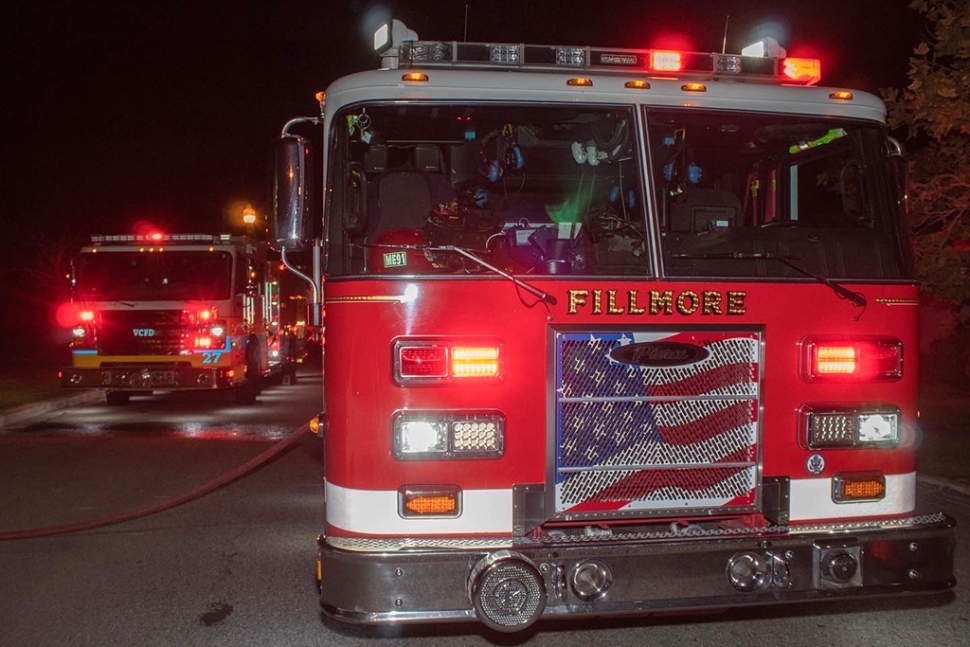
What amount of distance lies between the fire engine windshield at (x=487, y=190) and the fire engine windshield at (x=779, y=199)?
0.87 ft

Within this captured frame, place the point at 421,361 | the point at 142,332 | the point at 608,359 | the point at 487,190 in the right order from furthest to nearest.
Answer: the point at 142,332, the point at 487,190, the point at 608,359, the point at 421,361

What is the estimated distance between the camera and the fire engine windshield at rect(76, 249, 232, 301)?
15648 mm

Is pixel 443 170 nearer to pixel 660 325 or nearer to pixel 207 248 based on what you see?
pixel 660 325

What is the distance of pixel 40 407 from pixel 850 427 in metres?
14.4

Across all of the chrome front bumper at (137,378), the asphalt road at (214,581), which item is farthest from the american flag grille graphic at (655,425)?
the chrome front bumper at (137,378)

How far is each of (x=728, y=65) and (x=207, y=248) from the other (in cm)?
1227

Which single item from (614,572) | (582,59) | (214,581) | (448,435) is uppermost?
(582,59)

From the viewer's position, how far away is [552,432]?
169 inches

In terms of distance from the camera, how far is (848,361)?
4559 mm

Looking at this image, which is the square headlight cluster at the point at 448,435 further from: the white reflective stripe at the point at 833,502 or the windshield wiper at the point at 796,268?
the white reflective stripe at the point at 833,502

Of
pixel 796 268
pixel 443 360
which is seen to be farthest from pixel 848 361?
pixel 443 360

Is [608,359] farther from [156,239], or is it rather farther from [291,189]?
[156,239]

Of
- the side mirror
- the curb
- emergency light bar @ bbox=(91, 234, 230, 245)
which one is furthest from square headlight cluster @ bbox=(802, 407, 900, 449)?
emergency light bar @ bbox=(91, 234, 230, 245)

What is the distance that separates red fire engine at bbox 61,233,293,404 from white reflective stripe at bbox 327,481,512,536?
11862 millimetres
